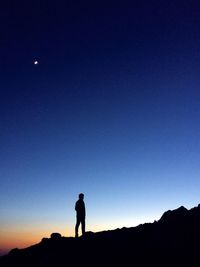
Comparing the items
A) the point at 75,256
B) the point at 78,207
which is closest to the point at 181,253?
the point at 75,256

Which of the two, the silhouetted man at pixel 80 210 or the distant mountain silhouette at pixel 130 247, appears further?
the silhouetted man at pixel 80 210

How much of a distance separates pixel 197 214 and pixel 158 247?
593cm

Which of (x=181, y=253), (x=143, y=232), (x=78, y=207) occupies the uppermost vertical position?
(x=78, y=207)

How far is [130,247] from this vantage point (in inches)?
982

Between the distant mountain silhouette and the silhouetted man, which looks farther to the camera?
the silhouetted man

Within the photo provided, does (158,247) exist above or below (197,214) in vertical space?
below

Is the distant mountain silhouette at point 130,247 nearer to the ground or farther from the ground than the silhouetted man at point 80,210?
nearer to the ground

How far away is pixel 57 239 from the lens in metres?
28.6

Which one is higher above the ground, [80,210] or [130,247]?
[80,210]

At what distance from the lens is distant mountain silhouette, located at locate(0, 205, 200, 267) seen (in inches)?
907

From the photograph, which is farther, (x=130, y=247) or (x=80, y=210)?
(x=80, y=210)

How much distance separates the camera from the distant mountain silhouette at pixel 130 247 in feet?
75.6

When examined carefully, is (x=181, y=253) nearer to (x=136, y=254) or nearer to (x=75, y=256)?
(x=136, y=254)

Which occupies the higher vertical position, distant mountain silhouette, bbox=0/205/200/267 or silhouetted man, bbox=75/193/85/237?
silhouetted man, bbox=75/193/85/237
